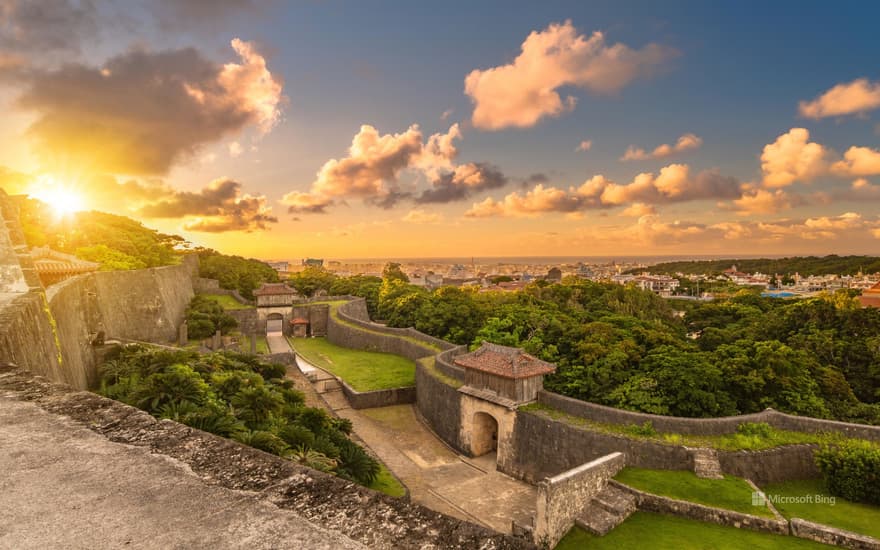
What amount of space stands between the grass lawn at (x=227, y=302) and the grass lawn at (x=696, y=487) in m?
35.6

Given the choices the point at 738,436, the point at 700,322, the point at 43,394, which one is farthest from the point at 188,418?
the point at 700,322

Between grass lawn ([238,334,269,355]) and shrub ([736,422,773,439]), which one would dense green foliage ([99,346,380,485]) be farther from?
grass lawn ([238,334,269,355])

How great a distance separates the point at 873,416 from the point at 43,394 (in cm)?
2652

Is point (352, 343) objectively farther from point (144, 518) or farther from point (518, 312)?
point (144, 518)

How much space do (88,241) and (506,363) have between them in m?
32.2

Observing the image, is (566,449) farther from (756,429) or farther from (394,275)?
(394,275)

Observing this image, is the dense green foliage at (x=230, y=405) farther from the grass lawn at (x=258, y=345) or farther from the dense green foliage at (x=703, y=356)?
the grass lawn at (x=258, y=345)

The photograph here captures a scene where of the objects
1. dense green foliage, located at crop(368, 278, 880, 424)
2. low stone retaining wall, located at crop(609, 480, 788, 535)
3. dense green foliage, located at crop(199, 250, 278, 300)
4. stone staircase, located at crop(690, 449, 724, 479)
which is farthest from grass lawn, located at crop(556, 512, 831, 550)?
dense green foliage, located at crop(199, 250, 278, 300)

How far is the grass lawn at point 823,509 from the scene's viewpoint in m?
12.4

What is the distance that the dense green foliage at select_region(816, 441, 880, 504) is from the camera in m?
13.3

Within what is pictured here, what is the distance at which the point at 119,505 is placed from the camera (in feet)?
8.97

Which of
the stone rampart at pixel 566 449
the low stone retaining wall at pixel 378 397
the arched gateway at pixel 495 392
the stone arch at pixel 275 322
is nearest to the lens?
the stone rampart at pixel 566 449

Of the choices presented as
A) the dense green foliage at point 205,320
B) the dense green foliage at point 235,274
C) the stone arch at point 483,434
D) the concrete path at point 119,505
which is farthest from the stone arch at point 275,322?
the concrete path at point 119,505

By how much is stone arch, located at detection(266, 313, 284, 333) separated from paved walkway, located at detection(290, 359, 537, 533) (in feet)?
56.7
